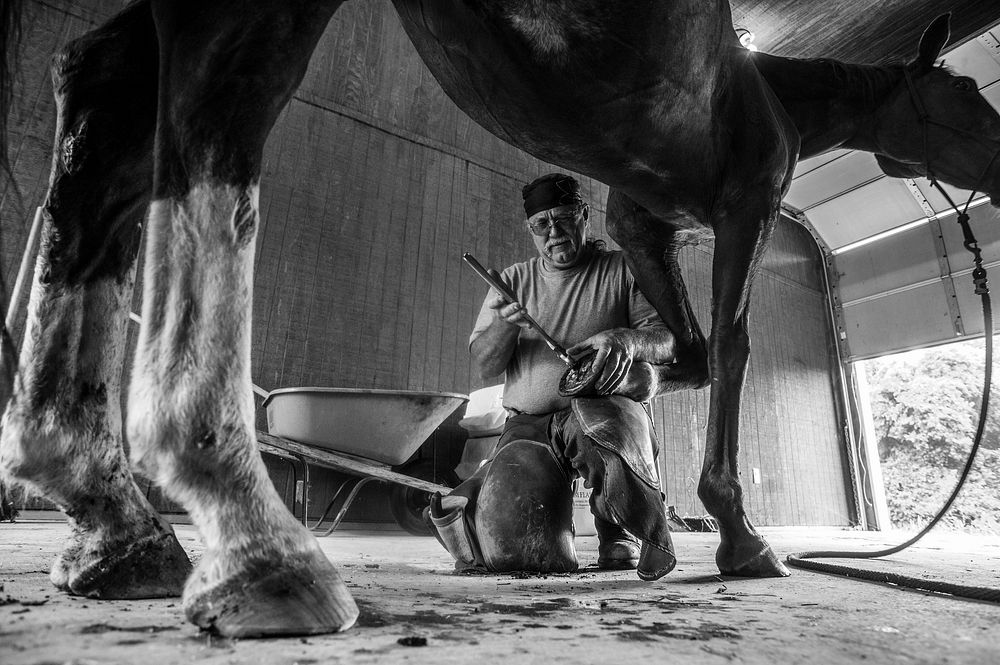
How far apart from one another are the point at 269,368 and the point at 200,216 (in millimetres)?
3237

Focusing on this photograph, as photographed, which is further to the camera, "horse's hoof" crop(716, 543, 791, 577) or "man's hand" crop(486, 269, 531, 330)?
"man's hand" crop(486, 269, 531, 330)

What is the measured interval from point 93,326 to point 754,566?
1.33m

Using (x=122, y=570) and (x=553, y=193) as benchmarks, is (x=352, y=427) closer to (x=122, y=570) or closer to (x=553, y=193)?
(x=553, y=193)

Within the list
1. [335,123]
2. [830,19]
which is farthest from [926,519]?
[335,123]

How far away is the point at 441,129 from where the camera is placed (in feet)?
16.4

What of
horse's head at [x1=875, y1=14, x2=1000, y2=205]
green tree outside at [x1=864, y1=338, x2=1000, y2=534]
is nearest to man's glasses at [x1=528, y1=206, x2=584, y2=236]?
horse's head at [x1=875, y1=14, x2=1000, y2=205]

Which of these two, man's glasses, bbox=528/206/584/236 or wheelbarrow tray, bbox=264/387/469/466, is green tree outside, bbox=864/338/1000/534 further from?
man's glasses, bbox=528/206/584/236

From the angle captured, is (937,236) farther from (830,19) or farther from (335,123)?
(335,123)

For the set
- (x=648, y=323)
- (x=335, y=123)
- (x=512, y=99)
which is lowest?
(x=648, y=323)

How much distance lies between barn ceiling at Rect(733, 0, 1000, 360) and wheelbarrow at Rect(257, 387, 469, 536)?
12.3ft

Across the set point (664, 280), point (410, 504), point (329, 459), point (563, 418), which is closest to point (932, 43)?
point (664, 280)

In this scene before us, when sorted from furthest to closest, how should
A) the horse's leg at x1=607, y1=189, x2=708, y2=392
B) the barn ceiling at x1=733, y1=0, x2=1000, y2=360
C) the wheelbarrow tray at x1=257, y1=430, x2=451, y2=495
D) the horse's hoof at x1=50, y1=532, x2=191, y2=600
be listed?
the barn ceiling at x1=733, y1=0, x2=1000, y2=360 < the wheelbarrow tray at x1=257, y1=430, x2=451, y2=495 < the horse's leg at x1=607, y1=189, x2=708, y2=392 < the horse's hoof at x1=50, y1=532, x2=191, y2=600

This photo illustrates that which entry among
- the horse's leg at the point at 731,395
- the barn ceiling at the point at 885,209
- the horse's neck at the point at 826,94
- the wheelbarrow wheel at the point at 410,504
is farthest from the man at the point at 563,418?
the barn ceiling at the point at 885,209

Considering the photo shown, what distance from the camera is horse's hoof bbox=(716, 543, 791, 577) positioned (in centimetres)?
133
